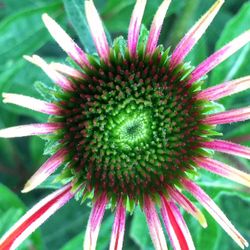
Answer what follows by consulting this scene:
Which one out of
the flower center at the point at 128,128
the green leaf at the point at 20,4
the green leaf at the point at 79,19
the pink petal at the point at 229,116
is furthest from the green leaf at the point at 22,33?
the pink petal at the point at 229,116

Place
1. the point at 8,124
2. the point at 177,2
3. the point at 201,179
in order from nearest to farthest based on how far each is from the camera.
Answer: the point at 201,179 → the point at 177,2 → the point at 8,124

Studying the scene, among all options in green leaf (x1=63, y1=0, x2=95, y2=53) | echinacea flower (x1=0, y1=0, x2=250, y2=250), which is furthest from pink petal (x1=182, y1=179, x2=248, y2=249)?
green leaf (x1=63, y1=0, x2=95, y2=53)

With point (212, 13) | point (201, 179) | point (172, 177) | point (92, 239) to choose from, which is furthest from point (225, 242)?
point (212, 13)

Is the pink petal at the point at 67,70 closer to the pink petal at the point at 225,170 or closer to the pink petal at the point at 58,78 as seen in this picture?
the pink petal at the point at 58,78

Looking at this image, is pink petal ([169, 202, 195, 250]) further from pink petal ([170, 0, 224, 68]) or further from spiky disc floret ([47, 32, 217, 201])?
pink petal ([170, 0, 224, 68])

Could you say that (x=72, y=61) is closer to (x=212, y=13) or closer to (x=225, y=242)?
(x=212, y=13)

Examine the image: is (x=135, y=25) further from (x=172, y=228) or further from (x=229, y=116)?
(x=172, y=228)
